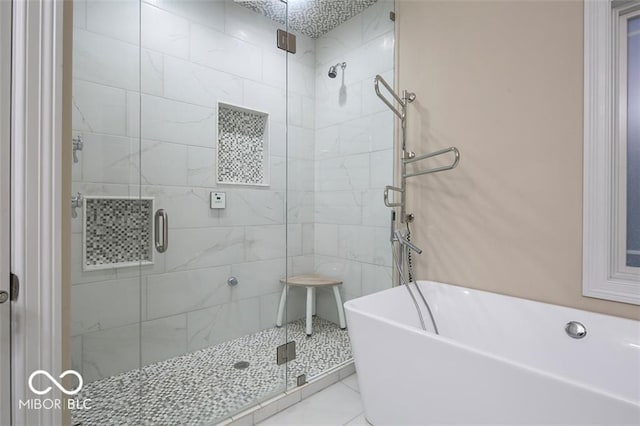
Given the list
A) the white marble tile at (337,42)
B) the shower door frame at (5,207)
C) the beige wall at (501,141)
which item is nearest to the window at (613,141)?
the beige wall at (501,141)

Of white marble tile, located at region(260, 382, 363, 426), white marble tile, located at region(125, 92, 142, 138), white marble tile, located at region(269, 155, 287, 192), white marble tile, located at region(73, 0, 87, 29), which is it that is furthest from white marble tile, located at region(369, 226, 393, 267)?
white marble tile, located at region(73, 0, 87, 29)

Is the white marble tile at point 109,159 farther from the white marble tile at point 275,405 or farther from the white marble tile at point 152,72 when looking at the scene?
the white marble tile at point 275,405

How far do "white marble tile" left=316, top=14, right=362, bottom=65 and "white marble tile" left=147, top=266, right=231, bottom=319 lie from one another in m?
2.07

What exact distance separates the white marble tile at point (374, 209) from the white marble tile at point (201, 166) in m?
1.26

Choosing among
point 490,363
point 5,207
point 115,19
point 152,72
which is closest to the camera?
point 5,207

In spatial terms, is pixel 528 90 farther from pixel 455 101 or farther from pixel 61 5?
pixel 61 5

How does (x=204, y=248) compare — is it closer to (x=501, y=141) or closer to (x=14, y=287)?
(x=14, y=287)

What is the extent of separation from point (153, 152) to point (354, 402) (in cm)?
205

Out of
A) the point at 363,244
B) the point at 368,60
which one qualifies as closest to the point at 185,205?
the point at 363,244

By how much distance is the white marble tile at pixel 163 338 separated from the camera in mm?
1946

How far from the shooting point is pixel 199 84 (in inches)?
88.0

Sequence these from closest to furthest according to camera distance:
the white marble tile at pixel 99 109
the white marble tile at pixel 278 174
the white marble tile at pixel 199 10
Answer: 1. the white marble tile at pixel 99 109
2. the white marble tile at pixel 199 10
3. the white marble tile at pixel 278 174

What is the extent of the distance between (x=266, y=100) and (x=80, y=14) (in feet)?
4.25

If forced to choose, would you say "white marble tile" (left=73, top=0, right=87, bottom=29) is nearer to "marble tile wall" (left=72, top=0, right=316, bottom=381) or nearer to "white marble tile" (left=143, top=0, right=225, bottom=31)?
"marble tile wall" (left=72, top=0, right=316, bottom=381)
